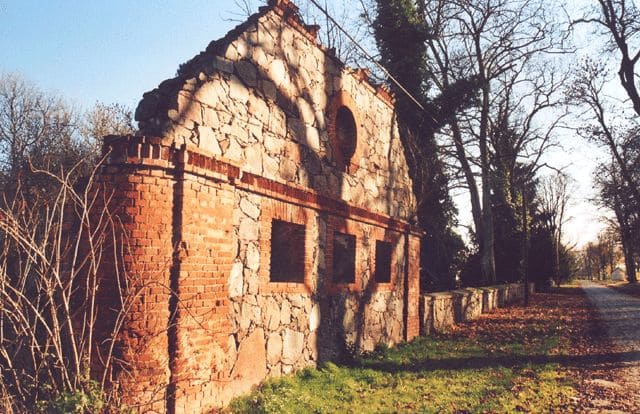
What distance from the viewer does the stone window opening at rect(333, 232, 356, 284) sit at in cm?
953

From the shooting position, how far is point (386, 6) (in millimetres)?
19125

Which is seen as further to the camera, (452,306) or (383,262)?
(452,306)

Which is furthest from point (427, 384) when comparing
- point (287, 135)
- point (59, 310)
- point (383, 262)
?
point (59, 310)

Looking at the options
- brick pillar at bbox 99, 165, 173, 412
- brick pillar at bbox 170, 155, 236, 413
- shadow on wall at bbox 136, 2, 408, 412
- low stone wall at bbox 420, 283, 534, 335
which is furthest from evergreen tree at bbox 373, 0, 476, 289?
brick pillar at bbox 99, 165, 173, 412

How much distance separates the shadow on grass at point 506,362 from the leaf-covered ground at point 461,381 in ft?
0.06

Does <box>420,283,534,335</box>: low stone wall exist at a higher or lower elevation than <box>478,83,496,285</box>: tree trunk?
lower

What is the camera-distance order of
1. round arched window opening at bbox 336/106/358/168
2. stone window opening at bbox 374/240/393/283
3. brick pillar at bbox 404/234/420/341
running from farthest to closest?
brick pillar at bbox 404/234/420/341
stone window opening at bbox 374/240/393/283
round arched window opening at bbox 336/106/358/168

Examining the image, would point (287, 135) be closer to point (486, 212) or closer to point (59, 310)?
point (59, 310)

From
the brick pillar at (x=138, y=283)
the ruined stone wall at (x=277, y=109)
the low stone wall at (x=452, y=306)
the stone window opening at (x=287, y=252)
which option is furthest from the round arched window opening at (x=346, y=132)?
the brick pillar at (x=138, y=283)

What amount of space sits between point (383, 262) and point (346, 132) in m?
3.15

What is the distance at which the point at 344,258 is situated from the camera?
389 inches

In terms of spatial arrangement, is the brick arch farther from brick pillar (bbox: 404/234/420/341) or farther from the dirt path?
the dirt path

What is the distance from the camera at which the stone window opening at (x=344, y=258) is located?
953 cm

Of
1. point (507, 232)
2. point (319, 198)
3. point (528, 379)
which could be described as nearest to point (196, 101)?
point (319, 198)
